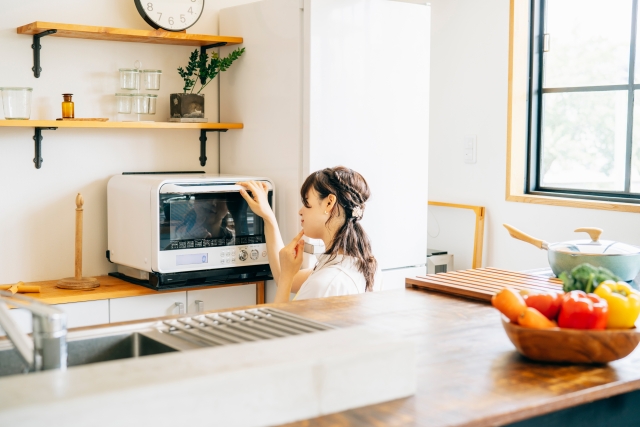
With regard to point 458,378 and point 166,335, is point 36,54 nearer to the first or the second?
point 166,335

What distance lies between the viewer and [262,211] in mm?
3000

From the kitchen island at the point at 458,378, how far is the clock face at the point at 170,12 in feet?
5.31

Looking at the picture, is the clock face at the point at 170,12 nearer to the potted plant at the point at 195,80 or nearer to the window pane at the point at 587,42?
the potted plant at the point at 195,80

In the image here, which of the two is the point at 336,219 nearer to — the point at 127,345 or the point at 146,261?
the point at 146,261

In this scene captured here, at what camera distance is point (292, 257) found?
8.56ft

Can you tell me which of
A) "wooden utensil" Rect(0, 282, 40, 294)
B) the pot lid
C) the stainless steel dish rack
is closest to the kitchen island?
the stainless steel dish rack

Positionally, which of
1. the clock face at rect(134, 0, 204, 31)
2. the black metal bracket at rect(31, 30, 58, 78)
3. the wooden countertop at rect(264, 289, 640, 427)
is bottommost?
the wooden countertop at rect(264, 289, 640, 427)

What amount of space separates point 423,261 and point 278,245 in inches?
29.2

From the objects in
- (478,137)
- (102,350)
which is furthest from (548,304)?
(478,137)

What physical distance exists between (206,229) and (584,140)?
1.90 meters

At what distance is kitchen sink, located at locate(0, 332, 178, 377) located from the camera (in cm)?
143

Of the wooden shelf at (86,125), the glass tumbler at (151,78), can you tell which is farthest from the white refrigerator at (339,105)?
the glass tumbler at (151,78)

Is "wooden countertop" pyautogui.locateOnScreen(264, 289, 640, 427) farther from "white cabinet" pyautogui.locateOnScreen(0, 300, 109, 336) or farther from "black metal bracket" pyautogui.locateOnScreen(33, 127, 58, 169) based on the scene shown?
"black metal bracket" pyautogui.locateOnScreen(33, 127, 58, 169)

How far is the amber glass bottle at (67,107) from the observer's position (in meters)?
2.94
